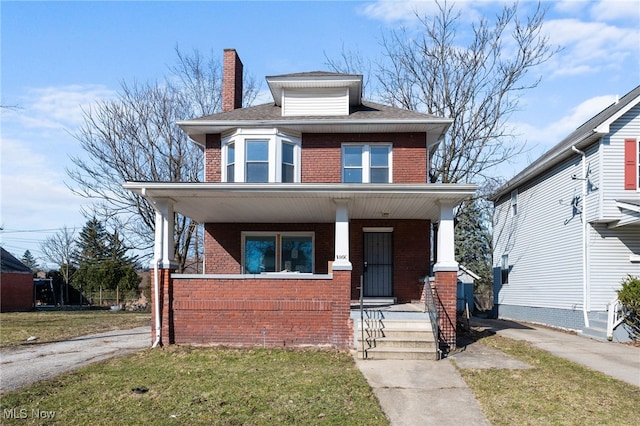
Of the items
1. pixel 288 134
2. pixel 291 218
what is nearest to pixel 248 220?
pixel 291 218

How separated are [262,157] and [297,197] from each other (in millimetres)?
3432

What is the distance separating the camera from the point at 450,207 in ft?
38.2

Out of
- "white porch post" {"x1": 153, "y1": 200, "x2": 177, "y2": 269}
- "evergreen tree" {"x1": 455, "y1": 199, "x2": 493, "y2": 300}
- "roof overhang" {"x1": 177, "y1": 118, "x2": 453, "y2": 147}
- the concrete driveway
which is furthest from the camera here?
"evergreen tree" {"x1": 455, "y1": 199, "x2": 493, "y2": 300}

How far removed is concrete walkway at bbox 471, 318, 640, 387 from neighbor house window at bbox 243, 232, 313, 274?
608 centimetres

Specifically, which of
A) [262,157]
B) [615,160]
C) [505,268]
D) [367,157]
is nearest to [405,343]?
[367,157]

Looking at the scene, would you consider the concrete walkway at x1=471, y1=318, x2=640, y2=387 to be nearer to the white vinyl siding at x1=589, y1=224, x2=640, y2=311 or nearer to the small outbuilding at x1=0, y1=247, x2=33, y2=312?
the white vinyl siding at x1=589, y1=224, x2=640, y2=311

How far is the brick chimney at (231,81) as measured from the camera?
1705 cm

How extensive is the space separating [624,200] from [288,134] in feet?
31.3

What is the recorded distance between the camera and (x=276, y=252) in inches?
597

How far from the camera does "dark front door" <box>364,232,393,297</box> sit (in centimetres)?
1506

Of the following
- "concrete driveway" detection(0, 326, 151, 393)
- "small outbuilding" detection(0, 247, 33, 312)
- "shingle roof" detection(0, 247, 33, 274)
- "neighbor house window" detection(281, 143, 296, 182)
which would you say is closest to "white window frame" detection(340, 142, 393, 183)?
"neighbor house window" detection(281, 143, 296, 182)

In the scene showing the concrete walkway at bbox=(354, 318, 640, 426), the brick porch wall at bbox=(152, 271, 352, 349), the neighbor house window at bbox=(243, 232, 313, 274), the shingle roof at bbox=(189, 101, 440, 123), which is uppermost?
the shingle roof at bbox=(189, 101, 440, 123)

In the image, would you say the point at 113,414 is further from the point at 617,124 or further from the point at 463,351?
the point at 617,124

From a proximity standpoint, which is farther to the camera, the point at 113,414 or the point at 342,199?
the point at 342,199
